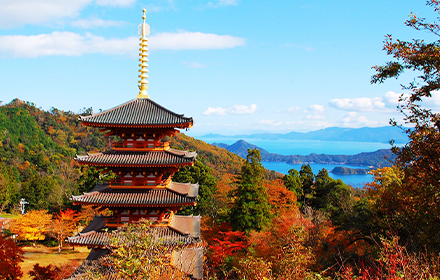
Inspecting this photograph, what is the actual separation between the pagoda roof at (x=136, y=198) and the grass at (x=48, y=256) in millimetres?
19905

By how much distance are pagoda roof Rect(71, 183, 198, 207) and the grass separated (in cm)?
1990

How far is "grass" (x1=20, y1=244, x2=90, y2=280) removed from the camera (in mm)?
32359

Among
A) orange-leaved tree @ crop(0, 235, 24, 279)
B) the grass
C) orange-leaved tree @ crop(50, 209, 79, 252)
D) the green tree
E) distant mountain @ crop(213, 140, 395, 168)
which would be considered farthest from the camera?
distant mountain @ crop(213, 140, 395, 168)

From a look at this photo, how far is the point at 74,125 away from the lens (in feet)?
374

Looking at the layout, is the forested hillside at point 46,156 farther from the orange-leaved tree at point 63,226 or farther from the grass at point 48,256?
the grass at point 48,256

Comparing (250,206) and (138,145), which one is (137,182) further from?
(250,206)

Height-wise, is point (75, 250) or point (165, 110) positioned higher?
point (165, 110)

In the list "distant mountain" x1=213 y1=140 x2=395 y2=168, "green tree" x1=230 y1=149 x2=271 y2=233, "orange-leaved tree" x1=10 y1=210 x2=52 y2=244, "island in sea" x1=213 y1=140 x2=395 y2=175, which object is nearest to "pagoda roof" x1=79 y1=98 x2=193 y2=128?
"green tree" x1=230 y1=149 x2=271 y2=233

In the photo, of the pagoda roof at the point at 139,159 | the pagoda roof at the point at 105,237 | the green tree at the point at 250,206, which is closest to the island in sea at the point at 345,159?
the green tree at the point at 250,206

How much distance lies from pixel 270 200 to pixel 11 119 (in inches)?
3563

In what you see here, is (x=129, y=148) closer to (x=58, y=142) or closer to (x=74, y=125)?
(x=58, y=142)

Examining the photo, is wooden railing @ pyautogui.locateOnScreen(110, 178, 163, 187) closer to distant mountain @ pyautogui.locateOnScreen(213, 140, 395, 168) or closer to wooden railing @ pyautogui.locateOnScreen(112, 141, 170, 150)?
wooden railing @ pyautogui.locateOnScreen(112, 141, 170, 150)

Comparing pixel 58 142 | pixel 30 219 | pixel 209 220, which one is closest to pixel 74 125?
pixel 58 142

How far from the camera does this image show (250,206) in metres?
28.0
